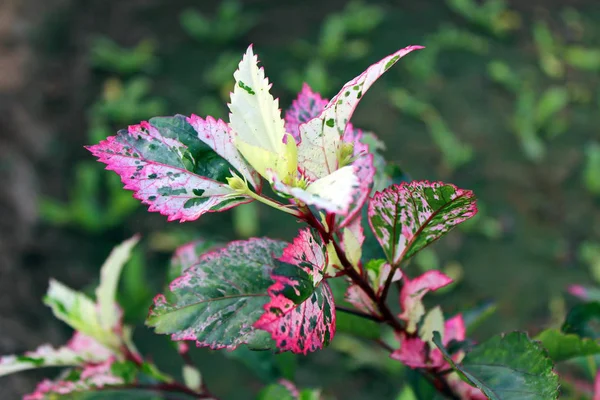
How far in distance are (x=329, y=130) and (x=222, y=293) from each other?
180mm

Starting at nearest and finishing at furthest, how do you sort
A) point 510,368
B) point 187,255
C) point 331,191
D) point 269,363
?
1. point 331,191
2. point 510,368
3. point 187,255
4. point 269,363

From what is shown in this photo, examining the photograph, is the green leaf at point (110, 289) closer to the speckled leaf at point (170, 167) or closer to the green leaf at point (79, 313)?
the green leaf at point (79, 313)

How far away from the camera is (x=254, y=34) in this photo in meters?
3.21

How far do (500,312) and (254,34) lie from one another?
1965 millimetres

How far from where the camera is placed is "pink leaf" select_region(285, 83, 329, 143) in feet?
2.12

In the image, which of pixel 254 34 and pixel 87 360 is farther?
pixel 254 34

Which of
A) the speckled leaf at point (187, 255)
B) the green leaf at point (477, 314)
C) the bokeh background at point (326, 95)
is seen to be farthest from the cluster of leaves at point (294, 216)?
the bokeh background at point (326, 95)

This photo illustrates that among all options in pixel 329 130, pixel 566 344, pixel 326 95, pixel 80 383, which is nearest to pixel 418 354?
pixel 566 344

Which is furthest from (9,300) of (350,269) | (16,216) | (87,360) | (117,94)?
(350,269)

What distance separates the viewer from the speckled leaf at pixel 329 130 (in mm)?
511

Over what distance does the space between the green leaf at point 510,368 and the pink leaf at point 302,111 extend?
26cm

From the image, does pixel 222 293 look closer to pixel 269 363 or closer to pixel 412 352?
pixel 412 352

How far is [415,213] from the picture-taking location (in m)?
0.55

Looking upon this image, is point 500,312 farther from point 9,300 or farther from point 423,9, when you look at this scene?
point 423,9
